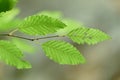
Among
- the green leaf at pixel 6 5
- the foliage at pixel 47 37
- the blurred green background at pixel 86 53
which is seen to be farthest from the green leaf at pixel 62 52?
the blurred green background at pixel 86 53

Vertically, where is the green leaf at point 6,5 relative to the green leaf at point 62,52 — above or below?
above

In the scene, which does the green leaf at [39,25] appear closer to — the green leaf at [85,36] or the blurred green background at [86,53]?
the green leaf at [85,36]

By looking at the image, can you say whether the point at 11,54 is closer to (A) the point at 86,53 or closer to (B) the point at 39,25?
(B) the point at 39,25

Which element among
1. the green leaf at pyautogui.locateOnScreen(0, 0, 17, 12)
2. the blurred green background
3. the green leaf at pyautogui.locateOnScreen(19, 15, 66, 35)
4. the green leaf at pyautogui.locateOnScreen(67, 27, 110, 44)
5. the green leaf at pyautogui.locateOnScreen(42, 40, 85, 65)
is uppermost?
the blurred green background

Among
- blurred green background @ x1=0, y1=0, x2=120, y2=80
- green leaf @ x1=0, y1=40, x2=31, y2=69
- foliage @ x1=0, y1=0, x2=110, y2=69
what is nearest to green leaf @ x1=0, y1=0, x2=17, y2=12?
foliage @ x1=0, y1=0, x2=110, y2=69

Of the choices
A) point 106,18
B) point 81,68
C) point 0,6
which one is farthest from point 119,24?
point 0,6

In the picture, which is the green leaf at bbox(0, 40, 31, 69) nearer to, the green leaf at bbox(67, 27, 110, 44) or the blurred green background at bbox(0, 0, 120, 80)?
the green leaf at bbox(67, 27, 110, 44)

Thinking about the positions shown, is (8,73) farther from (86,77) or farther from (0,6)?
(0,6)
